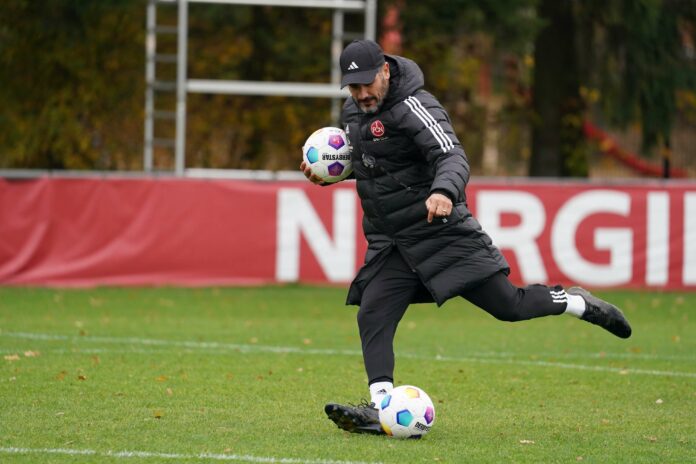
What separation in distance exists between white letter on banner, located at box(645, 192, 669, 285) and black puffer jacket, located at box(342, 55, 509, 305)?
35.5 ft

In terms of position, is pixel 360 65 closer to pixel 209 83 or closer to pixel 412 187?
pixel 412 187

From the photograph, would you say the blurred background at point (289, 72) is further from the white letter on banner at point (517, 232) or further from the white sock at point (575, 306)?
the white sock at point (575, 306)

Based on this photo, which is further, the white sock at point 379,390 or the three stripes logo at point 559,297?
the three stripes logo at point 559,297

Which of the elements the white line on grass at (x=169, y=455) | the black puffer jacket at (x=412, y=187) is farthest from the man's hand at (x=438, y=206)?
the white line on grass at (x=169, y=455)

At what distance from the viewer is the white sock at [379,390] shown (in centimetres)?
732

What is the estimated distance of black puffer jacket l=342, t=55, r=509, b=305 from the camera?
7.25 meters

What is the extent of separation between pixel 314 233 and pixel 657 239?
4.63 meters

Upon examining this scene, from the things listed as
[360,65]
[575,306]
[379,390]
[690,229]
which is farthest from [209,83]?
[379,390]

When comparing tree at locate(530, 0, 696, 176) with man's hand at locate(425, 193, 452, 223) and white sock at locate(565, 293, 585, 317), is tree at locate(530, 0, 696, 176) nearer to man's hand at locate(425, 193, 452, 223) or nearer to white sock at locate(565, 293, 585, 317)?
white sock at locate(565, 293, 585, 317)

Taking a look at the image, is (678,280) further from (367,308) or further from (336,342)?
(367,308)

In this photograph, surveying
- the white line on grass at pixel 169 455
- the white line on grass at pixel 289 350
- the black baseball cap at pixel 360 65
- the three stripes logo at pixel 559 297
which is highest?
the black baseball cap at pixel 360 65

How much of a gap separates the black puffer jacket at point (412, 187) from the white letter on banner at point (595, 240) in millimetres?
10411

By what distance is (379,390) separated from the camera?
736 cm

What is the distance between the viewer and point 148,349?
1141 centimetres
